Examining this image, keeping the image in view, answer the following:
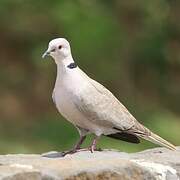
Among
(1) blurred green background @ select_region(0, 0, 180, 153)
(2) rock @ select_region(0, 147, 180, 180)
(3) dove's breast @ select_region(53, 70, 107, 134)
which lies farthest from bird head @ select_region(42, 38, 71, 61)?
(1) blurred green background @ select_region(0, 0, 180, 153)

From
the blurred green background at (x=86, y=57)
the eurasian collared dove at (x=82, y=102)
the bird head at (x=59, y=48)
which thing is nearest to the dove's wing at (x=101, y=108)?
the eurasian collared dove at (x=82, y=102)

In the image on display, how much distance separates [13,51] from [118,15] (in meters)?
1.09

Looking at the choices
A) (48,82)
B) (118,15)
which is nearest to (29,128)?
(48,82)

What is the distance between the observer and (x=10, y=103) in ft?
36.5

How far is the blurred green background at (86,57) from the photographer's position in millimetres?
10297

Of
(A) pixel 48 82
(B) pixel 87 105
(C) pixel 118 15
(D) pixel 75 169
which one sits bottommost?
(D) pixel 75 169

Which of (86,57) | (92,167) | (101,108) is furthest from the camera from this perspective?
(86,57)

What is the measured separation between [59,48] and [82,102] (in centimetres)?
25

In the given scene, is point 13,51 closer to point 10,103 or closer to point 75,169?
point 10,103

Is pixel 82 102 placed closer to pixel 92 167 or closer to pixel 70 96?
pixel 70 96

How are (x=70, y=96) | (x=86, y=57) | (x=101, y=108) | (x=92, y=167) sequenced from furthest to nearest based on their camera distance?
1. (x=86, y=57)
2. (x=101, y=108)
3. (x=70, y=96)
4. (x=92, y=167)

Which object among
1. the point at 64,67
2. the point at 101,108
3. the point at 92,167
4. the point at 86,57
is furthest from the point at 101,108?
the point at 86,57

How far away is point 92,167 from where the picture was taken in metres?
4.68

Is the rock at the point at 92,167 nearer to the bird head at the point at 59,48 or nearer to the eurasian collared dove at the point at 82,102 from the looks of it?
the eurasian collared dove at the point at 82,102
